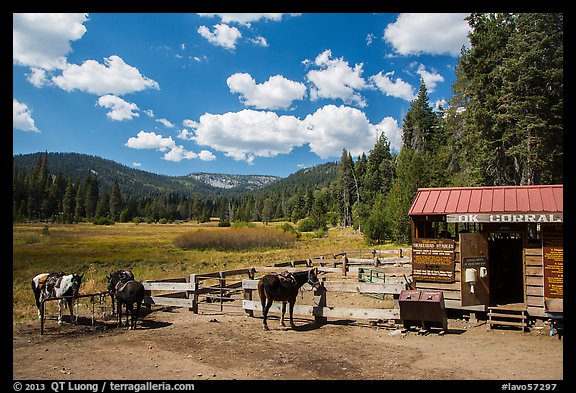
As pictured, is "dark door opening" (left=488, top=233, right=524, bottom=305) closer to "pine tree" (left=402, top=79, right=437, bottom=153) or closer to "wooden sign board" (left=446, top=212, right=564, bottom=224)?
"wooden sign board" (left=446, top=212, right=564, bottom=224)

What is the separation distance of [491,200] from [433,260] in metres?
2.84

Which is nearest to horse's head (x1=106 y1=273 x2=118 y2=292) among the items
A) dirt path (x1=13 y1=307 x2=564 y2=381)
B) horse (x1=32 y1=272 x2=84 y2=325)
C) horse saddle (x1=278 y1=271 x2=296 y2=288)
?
horse (x1=32 y1=272 x2=84 y2=325)

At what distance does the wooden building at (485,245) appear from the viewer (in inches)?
436

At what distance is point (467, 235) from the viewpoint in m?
11.9

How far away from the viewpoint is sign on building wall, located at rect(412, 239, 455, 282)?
12133mm

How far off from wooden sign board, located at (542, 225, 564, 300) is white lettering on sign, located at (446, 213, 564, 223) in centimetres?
35

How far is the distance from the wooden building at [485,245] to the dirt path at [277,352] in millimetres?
1077

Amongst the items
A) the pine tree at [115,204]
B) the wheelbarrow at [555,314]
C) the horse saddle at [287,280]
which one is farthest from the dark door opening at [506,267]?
the pine tree at [115,204]

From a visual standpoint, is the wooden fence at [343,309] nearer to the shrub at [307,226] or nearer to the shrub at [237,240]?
the shrub at [237,240]

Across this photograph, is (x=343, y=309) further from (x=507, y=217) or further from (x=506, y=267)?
(x=506, y=267)

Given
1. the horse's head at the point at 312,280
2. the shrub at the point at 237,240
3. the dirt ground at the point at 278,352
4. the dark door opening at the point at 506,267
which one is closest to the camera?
the dirt ground at the point at 278,352
